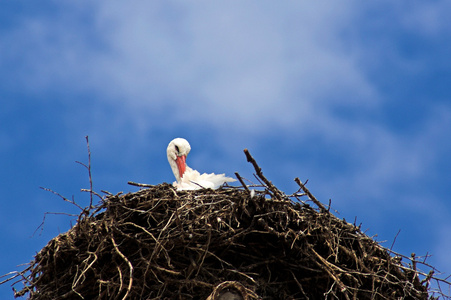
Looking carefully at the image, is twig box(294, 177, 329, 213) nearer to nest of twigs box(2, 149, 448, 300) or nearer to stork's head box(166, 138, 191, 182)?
nest of twigs box(2, 149, 448, 300)

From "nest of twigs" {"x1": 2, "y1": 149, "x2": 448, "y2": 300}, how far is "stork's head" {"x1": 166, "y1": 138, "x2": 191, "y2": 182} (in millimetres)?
2129

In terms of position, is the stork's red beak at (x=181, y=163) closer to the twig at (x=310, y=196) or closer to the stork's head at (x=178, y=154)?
the stork's head at (x=178, y=154)

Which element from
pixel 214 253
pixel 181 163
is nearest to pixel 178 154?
pixel 181 163

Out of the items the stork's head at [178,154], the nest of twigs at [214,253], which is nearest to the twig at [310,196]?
the nest of twigs at [214,253]

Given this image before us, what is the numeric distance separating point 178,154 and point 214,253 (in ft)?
8.07

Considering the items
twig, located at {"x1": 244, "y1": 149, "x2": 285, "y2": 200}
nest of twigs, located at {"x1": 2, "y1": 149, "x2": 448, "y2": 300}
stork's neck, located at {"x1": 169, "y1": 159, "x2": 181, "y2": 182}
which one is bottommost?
nest of twigs, located at {"x1": 2, "y1": 149, "x2": 448, "y2": 300}

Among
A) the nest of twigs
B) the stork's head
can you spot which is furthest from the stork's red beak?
the nest of twigs

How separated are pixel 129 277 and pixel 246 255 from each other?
30.7 inches

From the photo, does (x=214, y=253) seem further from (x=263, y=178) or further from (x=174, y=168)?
(x=174, y=168)

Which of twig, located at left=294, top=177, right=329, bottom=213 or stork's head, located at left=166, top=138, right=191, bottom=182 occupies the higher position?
stork's head, located at left=166, top=138, right=191, bottom=182

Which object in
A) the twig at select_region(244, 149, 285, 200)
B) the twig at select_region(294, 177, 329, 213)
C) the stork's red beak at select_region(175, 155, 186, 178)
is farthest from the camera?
the stork's red beak at select_region(175, 155, 186, 178)

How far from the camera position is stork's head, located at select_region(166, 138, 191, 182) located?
6961 mm

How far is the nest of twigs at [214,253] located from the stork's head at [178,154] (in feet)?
6.99

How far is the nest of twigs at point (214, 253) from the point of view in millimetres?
4488
